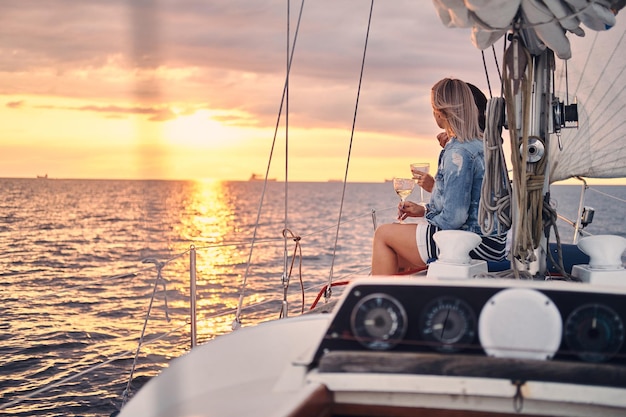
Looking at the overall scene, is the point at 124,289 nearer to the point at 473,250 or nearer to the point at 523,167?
the point at 473,250

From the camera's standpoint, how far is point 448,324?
1.52 meters

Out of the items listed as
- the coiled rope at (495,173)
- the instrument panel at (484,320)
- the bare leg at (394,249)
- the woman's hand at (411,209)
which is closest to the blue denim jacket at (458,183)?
the bare leg at (394,249)

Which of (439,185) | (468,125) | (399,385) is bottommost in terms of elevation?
(399,385)

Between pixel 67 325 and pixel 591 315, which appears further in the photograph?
pixel 67 325

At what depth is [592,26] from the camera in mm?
2164

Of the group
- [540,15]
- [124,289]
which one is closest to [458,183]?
[540,15]

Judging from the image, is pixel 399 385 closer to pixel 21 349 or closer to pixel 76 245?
pixel 21 349

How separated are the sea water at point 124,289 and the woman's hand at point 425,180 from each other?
1.69 feet

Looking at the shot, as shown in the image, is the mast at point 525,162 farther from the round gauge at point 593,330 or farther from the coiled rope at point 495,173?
the round gauge at point 593,330

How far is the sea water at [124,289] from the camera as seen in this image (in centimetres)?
733

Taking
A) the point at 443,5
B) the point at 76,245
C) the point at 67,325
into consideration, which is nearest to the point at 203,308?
the point at 67,325

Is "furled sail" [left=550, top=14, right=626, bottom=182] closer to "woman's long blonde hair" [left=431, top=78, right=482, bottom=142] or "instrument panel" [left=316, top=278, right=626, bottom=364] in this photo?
"woman's long blonde hair" [left=431, top=78, right=482, bottom=142]

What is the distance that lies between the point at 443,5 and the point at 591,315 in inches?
39.9

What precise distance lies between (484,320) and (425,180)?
202 cm
